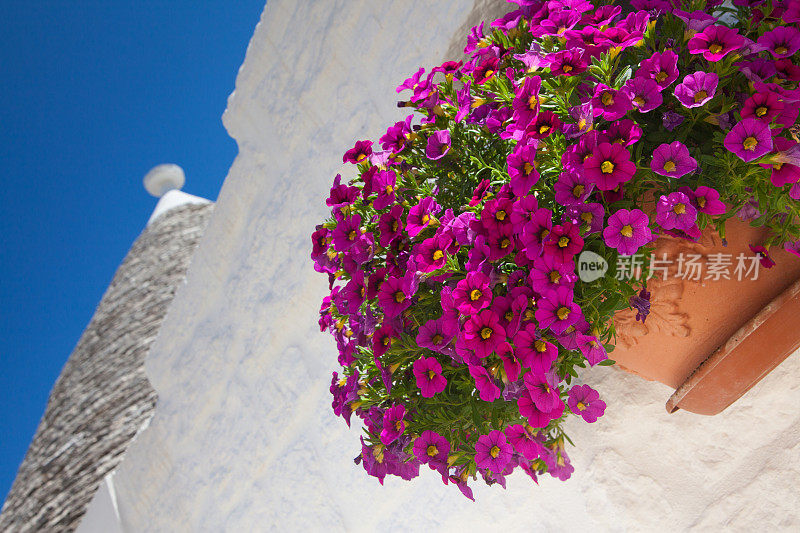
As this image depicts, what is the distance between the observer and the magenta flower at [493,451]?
1.23 metres

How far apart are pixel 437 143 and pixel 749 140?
1.91 feet

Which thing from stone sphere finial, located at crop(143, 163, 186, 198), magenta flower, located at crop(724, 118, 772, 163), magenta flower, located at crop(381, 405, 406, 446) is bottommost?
magenta flower, located at crop(381, 405, 406, 446)

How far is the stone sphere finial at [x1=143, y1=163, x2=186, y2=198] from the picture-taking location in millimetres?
11156

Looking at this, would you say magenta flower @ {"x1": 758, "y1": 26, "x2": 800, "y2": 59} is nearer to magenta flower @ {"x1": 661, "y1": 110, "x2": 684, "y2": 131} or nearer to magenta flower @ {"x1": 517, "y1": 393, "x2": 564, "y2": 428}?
magenta flower @ {"x1": 661, "y1": 110, "x2": 684, "y2": 131}

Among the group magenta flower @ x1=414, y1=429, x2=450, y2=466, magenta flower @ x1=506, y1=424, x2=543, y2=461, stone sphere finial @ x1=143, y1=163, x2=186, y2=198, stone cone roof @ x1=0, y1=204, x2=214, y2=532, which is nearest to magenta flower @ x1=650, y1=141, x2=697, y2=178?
magenta flower @ x1=506, y1=424, x2=543, y2=461

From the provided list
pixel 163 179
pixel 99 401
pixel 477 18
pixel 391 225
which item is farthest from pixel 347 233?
pixel 163 179

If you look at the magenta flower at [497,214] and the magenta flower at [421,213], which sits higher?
the magenta flower at [421,213]

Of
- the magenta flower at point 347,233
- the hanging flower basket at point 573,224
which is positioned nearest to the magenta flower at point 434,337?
the hanging flower basket at point 573,224

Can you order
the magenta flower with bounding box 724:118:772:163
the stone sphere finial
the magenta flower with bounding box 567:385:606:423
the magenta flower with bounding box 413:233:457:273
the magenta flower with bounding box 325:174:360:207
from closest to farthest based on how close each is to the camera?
1. the magenta flower with bounding box 724:118:772:163
2. the magenta flower with bounding box 413:233:457:273
3. the magenta flower with bounding box 567:385:606:423
4. the magenta flower with bounding box 325:174:360:207
5. the stone sphere finial

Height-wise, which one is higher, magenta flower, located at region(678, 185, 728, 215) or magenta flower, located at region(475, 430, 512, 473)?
magenta flower, located at region(678, 185, 728, 215)

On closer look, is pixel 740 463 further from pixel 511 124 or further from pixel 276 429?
pixel 276 429

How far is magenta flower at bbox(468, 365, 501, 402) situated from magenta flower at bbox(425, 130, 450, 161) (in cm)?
46

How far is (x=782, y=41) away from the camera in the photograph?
1.03m

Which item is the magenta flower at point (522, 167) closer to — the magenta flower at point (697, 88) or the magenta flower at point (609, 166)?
the magenta flower at point (609, 166)
